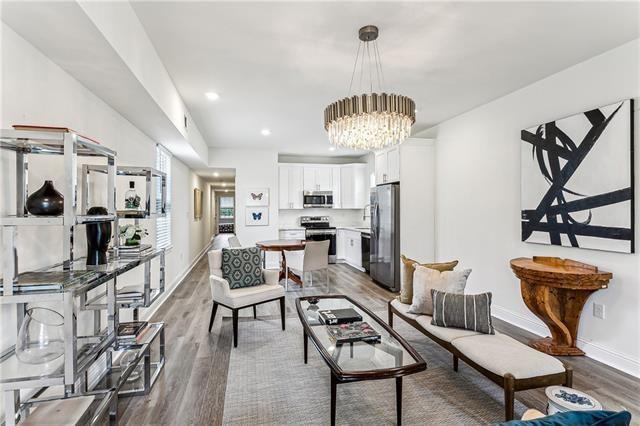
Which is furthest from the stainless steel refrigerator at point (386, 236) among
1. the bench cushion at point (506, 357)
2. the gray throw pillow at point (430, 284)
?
the bench cushion at point (506, 357)

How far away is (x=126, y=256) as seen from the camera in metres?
2.46

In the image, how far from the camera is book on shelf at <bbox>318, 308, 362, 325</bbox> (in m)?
2.65

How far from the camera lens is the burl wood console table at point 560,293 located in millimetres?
2846

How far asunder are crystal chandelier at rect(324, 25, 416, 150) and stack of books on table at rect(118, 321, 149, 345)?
2.28 metres

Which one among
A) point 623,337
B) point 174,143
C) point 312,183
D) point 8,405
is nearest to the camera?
point 8,405

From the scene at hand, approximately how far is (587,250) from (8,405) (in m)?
4.32

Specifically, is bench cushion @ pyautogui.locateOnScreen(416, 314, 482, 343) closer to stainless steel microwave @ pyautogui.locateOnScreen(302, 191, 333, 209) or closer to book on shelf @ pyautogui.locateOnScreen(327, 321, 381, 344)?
book on shelf @ pyautogui.locateOnScreen(327, 321, 381, 344)

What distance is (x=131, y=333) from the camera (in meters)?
2.49

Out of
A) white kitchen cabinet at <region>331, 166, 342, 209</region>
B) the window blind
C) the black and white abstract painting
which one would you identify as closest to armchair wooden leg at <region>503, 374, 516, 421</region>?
the black and white abstract painting

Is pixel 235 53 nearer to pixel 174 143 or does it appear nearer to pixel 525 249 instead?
pixel 174 143

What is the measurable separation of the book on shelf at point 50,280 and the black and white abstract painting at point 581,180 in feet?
13.0

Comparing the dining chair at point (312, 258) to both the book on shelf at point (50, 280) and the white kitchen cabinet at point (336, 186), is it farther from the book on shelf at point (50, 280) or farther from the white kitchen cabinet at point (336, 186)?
the book on shelf at point (50, 280)

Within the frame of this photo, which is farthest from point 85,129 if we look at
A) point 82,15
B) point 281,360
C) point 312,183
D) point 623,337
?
point 312,183

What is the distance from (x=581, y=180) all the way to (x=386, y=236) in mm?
2925
